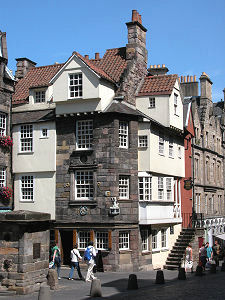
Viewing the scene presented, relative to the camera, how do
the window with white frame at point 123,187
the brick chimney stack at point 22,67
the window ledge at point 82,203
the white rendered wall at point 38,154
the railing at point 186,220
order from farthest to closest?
the railing at point 186,220
the brick chimney stack at point 22,67
the white rendered wall at point 38,154
the window with white frame at point 123,187
the window ledge at point 82,203

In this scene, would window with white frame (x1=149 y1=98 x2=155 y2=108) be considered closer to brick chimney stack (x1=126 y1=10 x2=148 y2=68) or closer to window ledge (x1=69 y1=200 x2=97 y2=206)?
brick chimney stack (x1=126 y1=10 x2=148 y2=68)

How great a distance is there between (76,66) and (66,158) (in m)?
5.34

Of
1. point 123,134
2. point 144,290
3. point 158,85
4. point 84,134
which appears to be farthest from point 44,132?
point 144,290

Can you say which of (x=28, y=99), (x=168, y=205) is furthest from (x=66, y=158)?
(x=168, y=205)

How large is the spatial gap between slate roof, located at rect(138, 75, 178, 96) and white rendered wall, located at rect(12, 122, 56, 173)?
639 centimetres

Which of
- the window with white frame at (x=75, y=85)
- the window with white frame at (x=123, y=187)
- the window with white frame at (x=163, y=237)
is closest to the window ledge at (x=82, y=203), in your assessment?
the window with white frame at (x=123, y=187)

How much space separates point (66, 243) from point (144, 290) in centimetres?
1041

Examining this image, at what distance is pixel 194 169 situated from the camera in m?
39.1

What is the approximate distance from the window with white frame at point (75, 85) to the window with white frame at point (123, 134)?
9.58 ft

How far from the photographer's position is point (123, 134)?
28.4m

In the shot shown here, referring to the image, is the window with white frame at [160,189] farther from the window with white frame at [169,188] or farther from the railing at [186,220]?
A: the railing at [186,220]

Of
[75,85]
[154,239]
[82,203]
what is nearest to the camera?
[82,203]

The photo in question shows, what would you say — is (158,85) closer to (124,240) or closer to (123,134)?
(123,134)

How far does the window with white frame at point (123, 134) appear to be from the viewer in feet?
92.9
